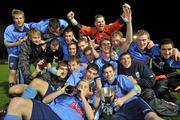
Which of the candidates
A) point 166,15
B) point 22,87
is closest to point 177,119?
point 22,87

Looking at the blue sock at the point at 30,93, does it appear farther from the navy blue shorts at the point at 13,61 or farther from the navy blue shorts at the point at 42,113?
the navy blue shorts at the point at 13,61

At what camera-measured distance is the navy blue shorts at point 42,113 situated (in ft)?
12.4

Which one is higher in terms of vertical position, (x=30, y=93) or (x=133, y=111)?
(x=30, y=93)

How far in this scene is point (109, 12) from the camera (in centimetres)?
1700

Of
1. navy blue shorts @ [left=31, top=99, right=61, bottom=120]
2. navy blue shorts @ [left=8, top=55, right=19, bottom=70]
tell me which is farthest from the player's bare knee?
navy blue shorts @ [left=8, top=55, right=19, bottom=70]

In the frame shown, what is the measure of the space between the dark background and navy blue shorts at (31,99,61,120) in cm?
1225

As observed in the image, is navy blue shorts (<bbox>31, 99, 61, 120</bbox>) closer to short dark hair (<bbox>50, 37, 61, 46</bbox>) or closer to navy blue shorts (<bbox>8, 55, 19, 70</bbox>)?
short dark hair (<bbox>50, 37, 61, 46</bbox>)

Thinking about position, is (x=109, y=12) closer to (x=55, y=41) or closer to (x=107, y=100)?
(x=55, y=41)

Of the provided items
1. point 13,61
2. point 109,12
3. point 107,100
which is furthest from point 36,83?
point 109,12

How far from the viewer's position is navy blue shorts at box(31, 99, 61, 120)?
3.77 m

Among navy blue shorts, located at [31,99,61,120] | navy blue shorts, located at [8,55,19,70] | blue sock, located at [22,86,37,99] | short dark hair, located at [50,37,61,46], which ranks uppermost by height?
short dark hair, located at [50,37,61,46]

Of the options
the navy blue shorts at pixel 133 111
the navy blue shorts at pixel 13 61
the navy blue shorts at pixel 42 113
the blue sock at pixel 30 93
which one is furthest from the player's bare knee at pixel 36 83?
the navy blue shorts at pixel 13 61

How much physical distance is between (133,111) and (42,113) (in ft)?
3.54

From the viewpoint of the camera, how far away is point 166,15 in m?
16.2
